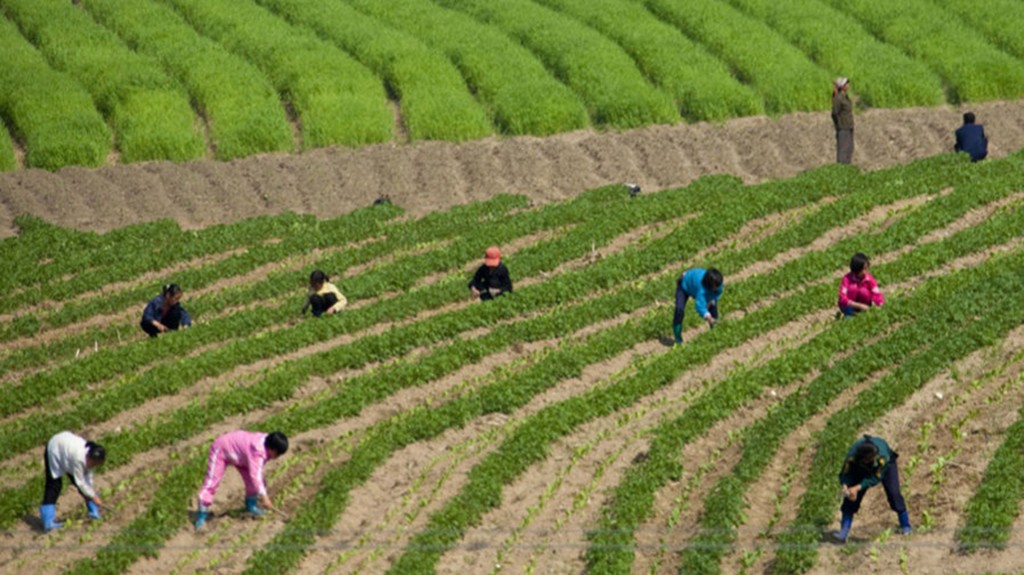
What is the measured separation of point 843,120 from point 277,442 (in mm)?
19204

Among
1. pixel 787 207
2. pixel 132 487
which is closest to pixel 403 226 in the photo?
pixel 787 207

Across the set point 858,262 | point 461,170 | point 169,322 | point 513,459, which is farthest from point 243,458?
point 461,170

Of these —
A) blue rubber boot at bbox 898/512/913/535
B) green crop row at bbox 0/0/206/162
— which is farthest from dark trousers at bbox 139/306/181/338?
green crop row at bbox 0/0/206/162

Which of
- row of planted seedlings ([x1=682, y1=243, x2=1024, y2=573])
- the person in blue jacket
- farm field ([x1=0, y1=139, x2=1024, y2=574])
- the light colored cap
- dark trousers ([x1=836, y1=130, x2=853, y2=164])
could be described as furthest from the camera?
dark trousers ([x1=836, y1=130, x2=853, y2=164])

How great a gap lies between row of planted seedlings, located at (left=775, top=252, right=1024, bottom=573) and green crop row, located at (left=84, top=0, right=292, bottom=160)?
20759 mm

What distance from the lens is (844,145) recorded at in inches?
1412

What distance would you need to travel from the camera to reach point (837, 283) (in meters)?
28.0

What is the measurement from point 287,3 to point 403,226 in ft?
69.0

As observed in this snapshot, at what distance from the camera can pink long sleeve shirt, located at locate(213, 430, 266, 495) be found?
20.1 metres

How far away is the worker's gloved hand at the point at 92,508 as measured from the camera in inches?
829

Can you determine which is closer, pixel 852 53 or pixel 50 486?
pixel 50 486

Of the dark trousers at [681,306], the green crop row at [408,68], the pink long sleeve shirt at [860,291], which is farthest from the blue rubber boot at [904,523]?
the green crop row at [408,68]

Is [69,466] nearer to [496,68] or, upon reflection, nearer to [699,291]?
[699,291]

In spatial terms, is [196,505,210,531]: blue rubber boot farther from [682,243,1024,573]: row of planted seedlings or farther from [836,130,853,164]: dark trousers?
[836,130,853,164]: dark trousers
